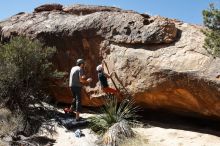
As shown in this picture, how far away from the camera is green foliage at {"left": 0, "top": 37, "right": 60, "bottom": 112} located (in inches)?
594

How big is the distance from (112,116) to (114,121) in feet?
0.54

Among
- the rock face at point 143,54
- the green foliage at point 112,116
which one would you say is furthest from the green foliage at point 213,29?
the green foliage at point 112,116

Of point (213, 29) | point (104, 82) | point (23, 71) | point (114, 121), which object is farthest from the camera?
point (23, 71)

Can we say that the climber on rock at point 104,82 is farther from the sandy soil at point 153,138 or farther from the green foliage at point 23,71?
the green foliage at point 23,71

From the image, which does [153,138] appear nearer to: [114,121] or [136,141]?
[136,141]

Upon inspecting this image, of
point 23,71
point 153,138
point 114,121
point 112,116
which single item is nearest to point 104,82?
point 112,116

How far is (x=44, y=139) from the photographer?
13.4 m

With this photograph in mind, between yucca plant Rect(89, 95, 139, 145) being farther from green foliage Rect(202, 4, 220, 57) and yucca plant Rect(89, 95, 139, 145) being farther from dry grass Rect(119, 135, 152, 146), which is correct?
green foliage Rect(202, 4, 220, 57)

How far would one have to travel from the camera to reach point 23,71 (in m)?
15.3

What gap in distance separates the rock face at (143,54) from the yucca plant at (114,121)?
1.74 feet

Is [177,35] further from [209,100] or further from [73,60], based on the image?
[73,60]

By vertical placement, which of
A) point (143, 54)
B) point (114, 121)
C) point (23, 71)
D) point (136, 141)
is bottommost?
point (136, 141)

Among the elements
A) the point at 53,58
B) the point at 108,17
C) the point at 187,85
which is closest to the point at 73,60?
the point at 53,58

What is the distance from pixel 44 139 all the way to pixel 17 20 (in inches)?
258
